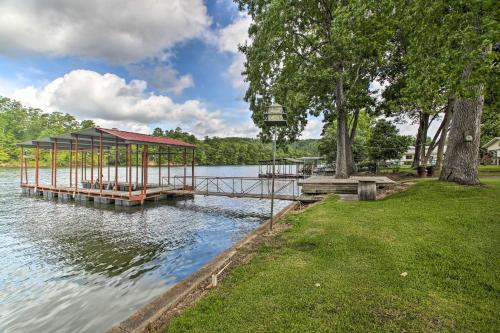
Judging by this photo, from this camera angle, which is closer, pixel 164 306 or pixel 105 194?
pixel 164 306

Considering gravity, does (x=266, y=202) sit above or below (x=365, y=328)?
below

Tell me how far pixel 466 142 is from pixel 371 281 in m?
7.82

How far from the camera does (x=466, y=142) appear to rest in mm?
8367

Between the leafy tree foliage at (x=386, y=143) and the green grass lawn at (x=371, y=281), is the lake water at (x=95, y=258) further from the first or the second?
the leafy tree foliage at (x=386, y=143)

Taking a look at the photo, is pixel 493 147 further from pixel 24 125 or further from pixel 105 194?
pixel 24 125

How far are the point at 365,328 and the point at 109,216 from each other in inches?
590

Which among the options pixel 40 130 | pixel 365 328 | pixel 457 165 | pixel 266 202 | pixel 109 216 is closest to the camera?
pixel 365 328


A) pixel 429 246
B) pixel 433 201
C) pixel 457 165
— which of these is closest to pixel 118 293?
pixel 429 246

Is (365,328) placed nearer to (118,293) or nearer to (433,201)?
(118,293)

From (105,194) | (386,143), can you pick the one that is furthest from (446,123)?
(105,194)

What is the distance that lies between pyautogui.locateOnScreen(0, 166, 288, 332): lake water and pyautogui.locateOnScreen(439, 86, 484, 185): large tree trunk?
843 cm

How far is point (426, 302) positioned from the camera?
2.95 meters

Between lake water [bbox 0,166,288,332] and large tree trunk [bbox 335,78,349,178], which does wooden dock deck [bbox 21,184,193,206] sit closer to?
lake water [bbox 0,166,288,332]

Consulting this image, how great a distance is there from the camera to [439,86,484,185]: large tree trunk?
27.3 ft
